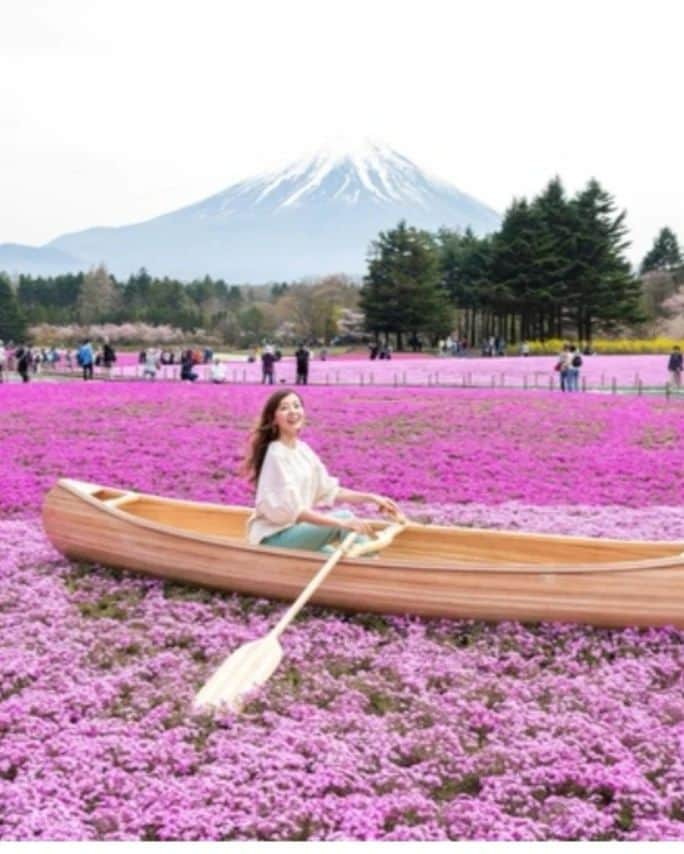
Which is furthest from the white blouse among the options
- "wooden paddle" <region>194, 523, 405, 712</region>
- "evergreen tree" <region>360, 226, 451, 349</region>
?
"evergreen tree" <region>360, 226, 451, 349</region>

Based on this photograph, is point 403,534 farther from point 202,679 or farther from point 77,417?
point 77,417

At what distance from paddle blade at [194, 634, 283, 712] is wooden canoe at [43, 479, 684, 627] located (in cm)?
94

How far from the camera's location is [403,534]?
22.9 ft

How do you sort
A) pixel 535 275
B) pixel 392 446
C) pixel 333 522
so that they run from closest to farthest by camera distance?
1. pixel 333 522
2. pixel 392 446
3. pixel 535 275

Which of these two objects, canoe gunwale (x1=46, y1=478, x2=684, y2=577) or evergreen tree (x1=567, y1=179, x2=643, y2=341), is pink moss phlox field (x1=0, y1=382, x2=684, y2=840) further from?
evergreen tree (x1=567, y1=179, x2=643, y2=341)

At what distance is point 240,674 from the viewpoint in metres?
5.14

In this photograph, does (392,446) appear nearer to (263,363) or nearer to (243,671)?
(243,671)

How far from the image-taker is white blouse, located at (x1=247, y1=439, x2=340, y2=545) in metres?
6.47

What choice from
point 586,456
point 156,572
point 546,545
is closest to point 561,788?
point 546,545

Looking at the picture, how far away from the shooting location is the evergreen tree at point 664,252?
298 feet

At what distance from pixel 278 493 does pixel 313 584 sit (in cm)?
75

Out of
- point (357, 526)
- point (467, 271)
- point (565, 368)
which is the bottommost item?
point (357, 526)

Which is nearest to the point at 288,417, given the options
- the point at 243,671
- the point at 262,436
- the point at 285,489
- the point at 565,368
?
the point at 262,436

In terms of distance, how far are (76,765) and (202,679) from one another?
113 centimetres
